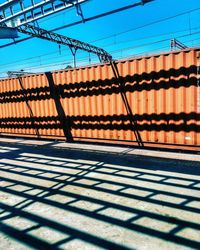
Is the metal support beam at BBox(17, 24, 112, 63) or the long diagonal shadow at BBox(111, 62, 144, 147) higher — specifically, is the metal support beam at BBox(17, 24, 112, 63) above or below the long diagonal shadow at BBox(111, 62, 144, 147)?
above

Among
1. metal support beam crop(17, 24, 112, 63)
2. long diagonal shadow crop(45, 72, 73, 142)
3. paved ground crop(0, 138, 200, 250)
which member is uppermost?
metal support beam crop(17, 24, 112, 63)

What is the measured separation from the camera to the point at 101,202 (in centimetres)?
581

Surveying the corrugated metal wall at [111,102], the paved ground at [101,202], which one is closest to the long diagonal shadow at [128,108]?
the corrugated metal wall at [111,102]

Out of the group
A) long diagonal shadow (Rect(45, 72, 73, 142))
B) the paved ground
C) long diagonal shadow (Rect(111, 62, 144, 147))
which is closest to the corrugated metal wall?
long diagonal shadow (Rect(45, 72, 73, 142))

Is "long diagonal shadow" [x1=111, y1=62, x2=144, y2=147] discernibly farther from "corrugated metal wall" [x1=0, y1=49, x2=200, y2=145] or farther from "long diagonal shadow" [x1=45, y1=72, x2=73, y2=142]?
"long diagonal shadow" [x1=45, y1=72, x2=73, y2=142]

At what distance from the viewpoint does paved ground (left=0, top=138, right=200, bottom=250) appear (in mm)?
4336

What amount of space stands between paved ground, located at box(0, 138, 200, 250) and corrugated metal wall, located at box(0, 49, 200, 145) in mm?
1259

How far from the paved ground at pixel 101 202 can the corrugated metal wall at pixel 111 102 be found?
126 cm

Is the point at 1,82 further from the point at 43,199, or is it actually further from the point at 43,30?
the point at 43,30

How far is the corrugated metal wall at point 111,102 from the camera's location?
9234 millimetres

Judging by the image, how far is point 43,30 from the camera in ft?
96.0

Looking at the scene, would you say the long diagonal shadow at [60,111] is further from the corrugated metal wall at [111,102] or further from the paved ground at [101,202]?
the paved ground at [101,202]

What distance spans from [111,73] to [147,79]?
5.63 ft

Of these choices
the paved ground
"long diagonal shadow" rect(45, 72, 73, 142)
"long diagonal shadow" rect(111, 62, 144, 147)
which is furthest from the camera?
"long diagonal shadow" rect(45, 72, 73, 142)
